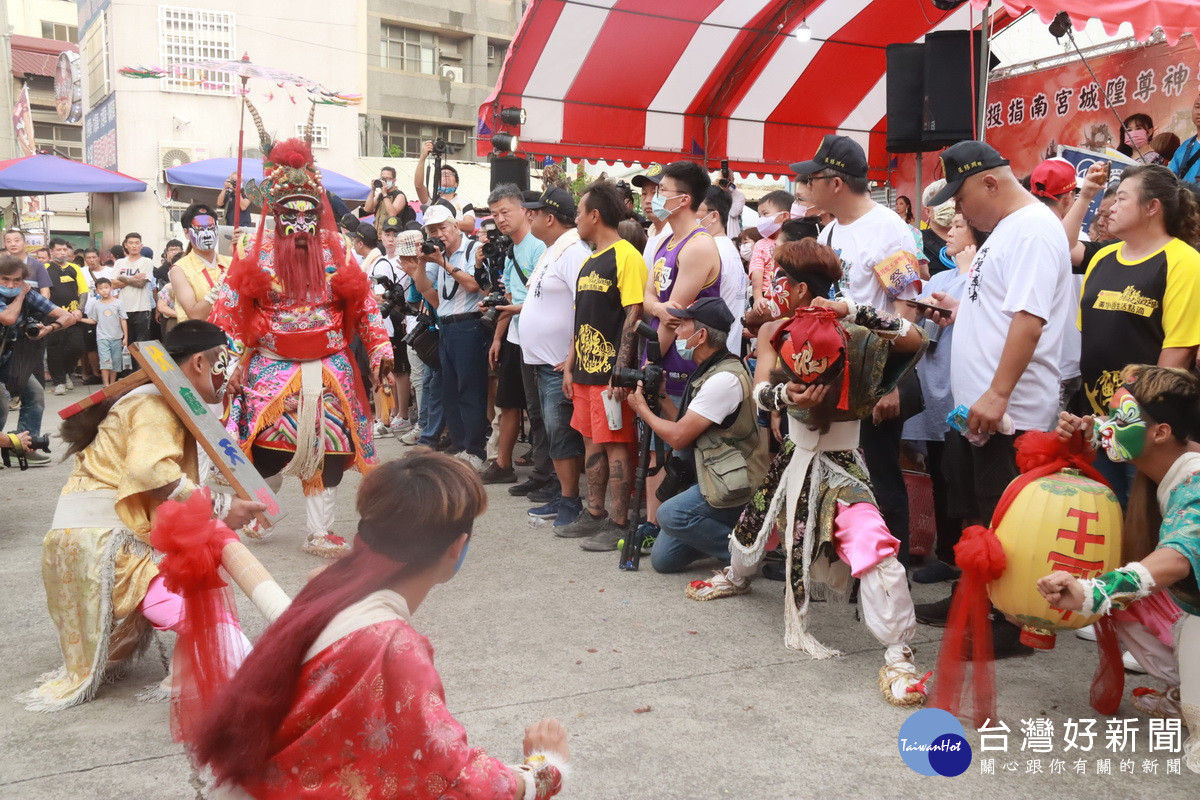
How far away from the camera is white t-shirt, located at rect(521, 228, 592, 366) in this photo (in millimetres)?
5828

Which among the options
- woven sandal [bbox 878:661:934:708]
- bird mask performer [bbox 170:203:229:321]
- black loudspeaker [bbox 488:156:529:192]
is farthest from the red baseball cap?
black loudspeaker [bbox 488:156:529:192]

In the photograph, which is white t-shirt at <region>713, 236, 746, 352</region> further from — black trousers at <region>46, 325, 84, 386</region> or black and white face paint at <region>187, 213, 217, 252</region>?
black trousers at <region>46, 325, 84, 386</region>

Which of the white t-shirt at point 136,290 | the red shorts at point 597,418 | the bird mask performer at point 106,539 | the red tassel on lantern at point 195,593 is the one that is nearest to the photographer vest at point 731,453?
the red shorts at point 597,418

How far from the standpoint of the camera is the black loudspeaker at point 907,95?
7793mm

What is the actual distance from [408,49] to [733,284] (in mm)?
29335

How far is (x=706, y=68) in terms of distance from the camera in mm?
9992

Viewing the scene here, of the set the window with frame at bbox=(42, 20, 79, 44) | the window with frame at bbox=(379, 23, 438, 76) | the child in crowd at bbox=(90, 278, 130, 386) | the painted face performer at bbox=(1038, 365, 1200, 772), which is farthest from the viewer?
the window with frame at bbox=(42, 20, 79, 44)

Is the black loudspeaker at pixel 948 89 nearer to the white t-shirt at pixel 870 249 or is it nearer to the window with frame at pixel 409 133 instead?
the white t-shirt at pixel 870 249

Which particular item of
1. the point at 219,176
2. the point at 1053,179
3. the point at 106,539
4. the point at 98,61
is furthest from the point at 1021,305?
the point at 98,61

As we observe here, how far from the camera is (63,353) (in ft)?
41.5

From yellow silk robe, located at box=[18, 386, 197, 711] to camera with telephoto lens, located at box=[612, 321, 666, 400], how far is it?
2.07 meters

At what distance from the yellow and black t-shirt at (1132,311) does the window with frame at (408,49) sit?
2985cm

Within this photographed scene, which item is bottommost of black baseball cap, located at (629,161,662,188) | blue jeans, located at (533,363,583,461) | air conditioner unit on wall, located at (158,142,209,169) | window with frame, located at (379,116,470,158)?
blue jeans, located at (533,363,583,461)

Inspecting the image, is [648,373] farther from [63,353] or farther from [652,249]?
[63,353]
